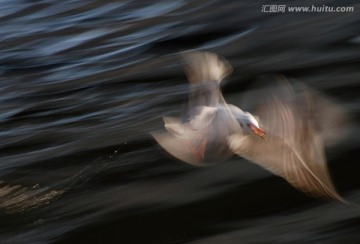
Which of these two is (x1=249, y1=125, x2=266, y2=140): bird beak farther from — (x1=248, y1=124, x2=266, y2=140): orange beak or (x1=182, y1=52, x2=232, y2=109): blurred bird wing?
(x1=182, y1=52, x2=232, y2=109): blurred bird wing

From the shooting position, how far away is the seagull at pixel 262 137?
4.03m

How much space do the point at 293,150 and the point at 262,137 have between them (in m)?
0.17

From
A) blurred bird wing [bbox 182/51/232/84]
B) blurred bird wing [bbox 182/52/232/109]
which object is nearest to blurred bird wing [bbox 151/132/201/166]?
blurred bird wing [bbox 182/52/232/109]

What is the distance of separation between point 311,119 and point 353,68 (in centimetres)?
136

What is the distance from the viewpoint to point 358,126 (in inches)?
187

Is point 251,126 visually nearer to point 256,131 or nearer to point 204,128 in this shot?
point 256,131

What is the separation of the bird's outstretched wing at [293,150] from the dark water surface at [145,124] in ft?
0.24

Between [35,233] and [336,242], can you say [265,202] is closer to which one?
[336,242]

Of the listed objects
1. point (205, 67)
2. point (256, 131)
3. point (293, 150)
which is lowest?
point (293, 150)

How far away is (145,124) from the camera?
5.44 metres

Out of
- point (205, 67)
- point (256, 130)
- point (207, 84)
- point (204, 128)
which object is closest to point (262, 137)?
point (256, 130)

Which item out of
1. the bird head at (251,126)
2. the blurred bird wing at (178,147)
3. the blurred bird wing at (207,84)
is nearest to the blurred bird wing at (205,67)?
the blurred bird wing at (207,84)

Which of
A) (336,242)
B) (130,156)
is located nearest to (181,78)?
(130,156)

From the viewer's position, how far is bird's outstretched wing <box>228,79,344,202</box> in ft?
13.2
